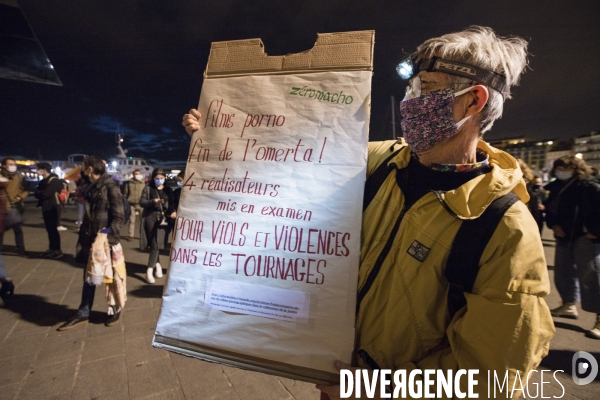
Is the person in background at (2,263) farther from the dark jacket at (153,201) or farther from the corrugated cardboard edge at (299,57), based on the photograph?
the corrugated cardboard edge at (299,57)

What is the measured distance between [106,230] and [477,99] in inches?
145

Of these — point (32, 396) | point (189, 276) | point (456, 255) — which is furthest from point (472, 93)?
point (32, 396)

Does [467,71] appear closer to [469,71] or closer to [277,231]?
[469,71]

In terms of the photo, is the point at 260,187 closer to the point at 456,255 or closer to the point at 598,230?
the point at 456,255

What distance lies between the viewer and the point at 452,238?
1005 millimetres

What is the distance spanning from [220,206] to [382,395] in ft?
2.86

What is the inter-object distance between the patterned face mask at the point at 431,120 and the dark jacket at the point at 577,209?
150 inches

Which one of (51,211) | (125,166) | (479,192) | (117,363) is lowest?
(117,363)

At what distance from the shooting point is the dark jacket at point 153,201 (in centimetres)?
516

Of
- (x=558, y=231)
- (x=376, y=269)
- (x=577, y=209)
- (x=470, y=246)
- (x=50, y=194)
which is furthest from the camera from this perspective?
(x=50, y=194)

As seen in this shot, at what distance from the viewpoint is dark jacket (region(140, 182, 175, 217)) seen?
16.9 ft

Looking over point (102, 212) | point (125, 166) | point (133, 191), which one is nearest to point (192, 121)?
point (102, 212)

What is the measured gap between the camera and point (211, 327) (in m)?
1.03

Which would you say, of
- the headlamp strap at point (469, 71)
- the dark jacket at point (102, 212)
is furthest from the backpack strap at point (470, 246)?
the dark jacket at point (102, 212)
